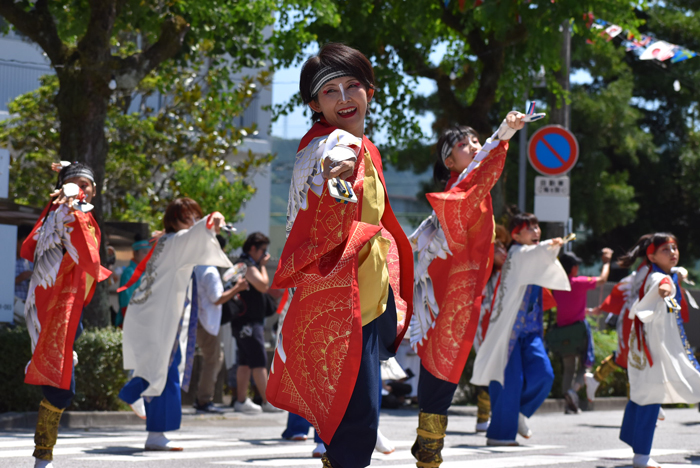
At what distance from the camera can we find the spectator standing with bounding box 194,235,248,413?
9703mm

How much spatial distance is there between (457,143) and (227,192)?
13790 mm

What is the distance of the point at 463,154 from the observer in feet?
18.7

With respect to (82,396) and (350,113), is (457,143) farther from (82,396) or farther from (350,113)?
(82,396)

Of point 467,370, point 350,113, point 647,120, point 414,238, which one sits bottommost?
point 467,370

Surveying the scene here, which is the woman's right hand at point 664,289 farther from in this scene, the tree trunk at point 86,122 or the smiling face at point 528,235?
the tree trunk at point 86,122

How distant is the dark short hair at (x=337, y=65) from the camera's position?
144 inches


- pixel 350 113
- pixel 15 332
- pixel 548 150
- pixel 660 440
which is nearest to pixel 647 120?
pixel 548 150

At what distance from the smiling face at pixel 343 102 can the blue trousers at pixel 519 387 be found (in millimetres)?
4040

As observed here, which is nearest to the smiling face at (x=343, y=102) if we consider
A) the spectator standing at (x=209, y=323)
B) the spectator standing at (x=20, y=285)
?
the spectator standing at (x=209, y=323)

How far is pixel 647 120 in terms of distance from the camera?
27266mm

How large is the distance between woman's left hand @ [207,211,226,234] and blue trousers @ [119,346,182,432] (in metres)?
0.97

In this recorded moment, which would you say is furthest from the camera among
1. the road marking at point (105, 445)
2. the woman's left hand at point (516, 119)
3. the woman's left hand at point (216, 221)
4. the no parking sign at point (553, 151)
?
the no parking sign at point (553, 151)

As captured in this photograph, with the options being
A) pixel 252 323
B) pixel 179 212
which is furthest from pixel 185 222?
pixel 252 323

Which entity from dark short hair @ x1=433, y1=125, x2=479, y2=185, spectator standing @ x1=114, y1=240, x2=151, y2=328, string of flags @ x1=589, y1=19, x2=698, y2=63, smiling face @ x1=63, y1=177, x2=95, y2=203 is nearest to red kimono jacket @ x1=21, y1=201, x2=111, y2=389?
smiling face @ x1=63, y1=177, x2=95, y2=203
